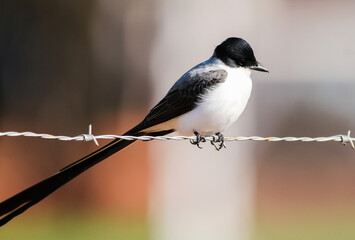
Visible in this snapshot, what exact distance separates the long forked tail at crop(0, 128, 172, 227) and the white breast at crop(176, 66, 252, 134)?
1.53 feet

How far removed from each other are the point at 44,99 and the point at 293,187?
3.41 m

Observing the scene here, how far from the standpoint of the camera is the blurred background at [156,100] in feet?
25.3

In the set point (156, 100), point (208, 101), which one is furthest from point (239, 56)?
point (156, 100)

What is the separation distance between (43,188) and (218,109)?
47.5 inches

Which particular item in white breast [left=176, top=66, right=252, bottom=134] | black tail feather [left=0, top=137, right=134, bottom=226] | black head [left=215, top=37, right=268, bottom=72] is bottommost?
black tail feather [left=0, top=137, right=134, bottom=226]

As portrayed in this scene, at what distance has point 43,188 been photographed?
363 centimetres

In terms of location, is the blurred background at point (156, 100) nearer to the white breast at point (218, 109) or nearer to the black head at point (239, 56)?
the black head at point (239, 56)

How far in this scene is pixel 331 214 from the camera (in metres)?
8.73

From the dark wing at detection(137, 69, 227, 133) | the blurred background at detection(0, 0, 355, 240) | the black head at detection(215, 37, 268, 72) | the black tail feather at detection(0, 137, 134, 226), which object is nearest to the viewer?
the black tail feather at detection(0, 137, 134, 226)

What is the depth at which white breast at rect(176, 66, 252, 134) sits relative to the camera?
424 cm

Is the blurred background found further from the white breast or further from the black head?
the white breast

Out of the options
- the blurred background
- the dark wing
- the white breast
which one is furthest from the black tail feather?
the blurred background

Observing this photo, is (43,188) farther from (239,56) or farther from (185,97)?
(239,56)

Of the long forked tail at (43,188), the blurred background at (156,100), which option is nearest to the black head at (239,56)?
the long forked tail at (43,188)
